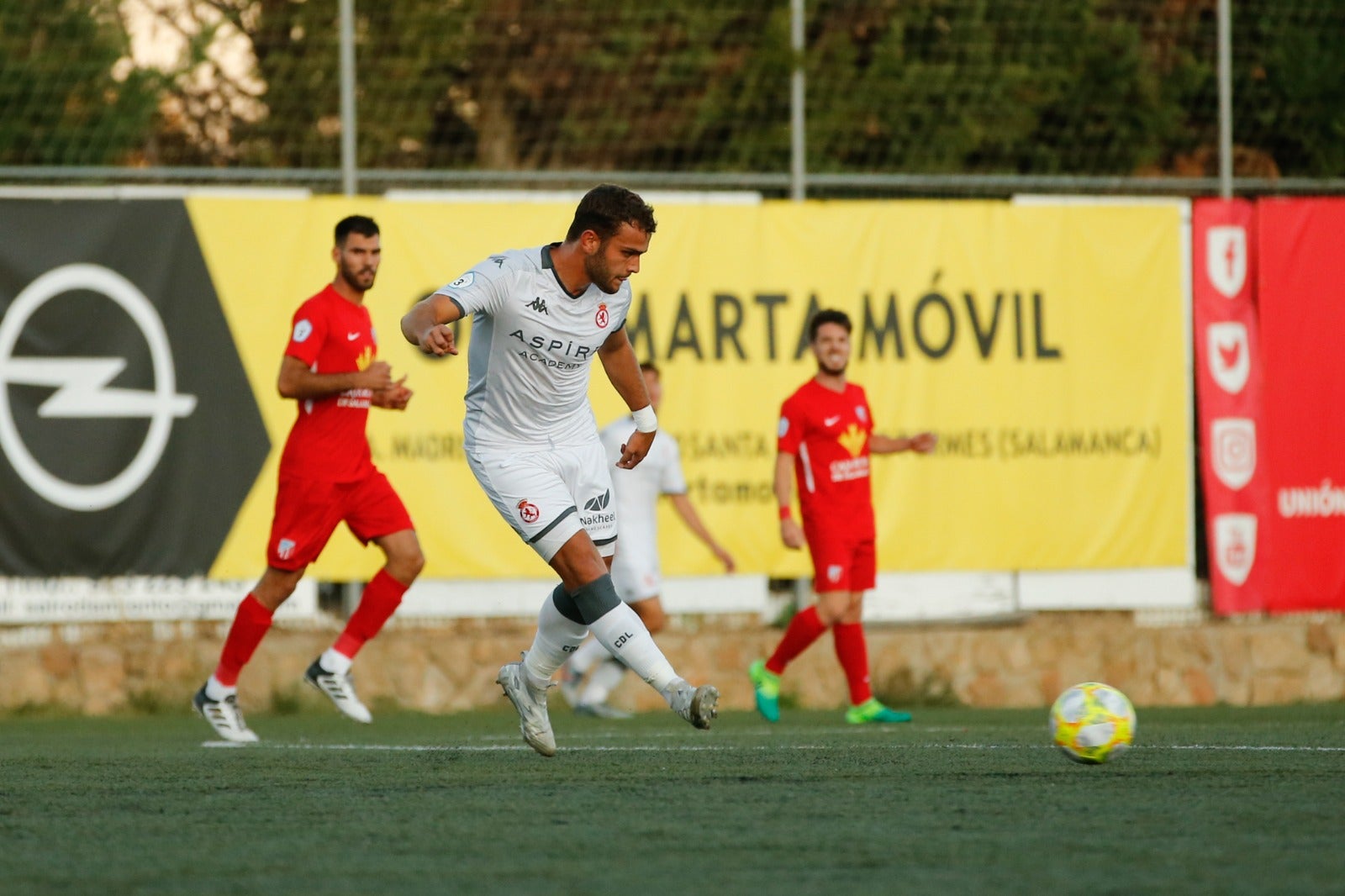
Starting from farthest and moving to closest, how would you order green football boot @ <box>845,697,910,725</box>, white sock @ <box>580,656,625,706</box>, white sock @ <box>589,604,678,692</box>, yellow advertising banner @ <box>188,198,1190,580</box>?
yellow advertising banner @ <box>188,198,1190,580</box>, white sock @ <box>580,656,625,706</box>, green football boot @ <box>845,697,910,725</box>, white sock @ <box>589,604,678,692</box>

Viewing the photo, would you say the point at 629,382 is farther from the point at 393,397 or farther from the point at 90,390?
the point at 90,390

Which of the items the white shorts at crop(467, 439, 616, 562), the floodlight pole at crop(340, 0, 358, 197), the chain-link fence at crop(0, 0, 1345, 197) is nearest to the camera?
the white shorts at crop(467, 439, 616, 562)

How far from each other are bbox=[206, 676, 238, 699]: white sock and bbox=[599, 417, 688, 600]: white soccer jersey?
3034 mm

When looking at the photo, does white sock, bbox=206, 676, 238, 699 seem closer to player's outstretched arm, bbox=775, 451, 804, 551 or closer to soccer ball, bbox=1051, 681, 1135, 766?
player's outstretched arm, bbox=775, 451, 804, 551

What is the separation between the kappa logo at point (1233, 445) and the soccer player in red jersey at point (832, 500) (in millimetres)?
3187

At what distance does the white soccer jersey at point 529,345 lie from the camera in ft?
21.4

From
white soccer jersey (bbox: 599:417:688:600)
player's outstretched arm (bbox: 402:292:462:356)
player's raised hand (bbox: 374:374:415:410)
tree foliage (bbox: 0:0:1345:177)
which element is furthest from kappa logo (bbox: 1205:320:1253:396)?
player's outstretched arm (bbox: 402:292:462:356)

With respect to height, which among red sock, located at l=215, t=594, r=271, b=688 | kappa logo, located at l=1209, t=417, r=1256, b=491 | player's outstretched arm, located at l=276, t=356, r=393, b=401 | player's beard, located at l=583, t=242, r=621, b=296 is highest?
player's beard, located at l=583, t=242, r=621, b=296

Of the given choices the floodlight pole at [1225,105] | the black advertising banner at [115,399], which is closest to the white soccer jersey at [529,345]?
the black advertising banner at [115,399]

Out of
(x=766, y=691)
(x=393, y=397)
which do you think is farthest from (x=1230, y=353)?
(x=393, y=397)

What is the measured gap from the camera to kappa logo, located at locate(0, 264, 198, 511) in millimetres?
11023

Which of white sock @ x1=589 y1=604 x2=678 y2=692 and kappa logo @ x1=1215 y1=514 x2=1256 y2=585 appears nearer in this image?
white sock @ x1=589 y1=604 x2=678 y2=692

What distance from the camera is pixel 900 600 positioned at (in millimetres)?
12062

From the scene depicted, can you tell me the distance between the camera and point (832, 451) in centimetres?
1022
